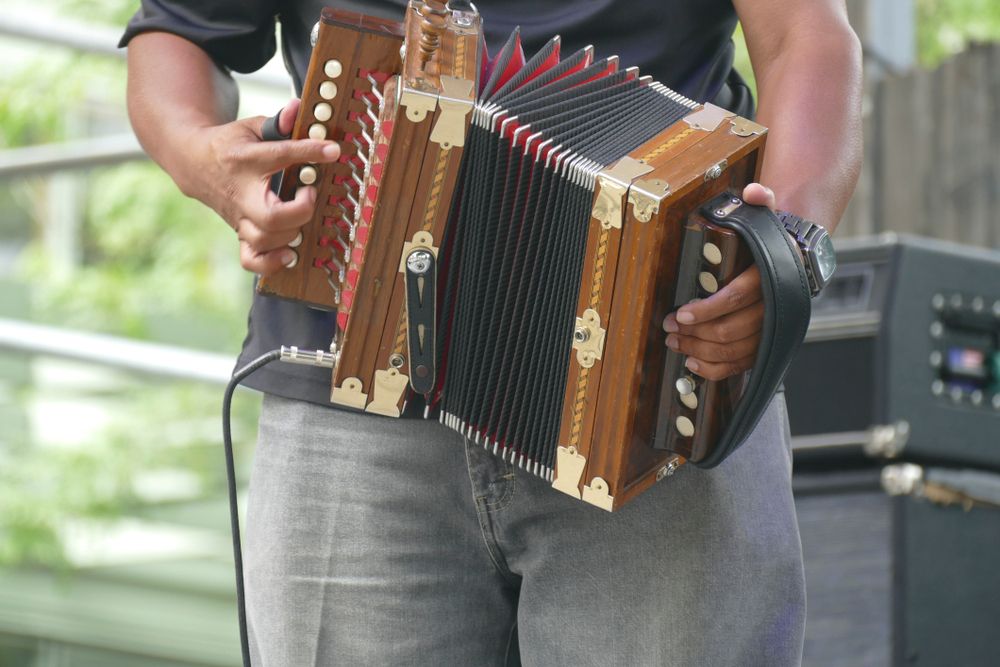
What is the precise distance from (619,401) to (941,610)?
1047 millimetres

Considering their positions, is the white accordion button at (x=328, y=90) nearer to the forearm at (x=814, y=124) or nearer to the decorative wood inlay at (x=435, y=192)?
the decorative wood inlay at (x=435, y=192)

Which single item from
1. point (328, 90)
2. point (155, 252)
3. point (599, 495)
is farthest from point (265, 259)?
point (155, 252)

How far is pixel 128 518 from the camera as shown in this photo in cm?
276

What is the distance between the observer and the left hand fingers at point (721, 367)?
0.78 m

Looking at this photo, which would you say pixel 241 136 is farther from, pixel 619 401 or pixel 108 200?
pixel 108 200

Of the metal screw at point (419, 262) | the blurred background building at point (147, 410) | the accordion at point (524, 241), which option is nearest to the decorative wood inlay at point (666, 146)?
the accordion at point (524, 241)

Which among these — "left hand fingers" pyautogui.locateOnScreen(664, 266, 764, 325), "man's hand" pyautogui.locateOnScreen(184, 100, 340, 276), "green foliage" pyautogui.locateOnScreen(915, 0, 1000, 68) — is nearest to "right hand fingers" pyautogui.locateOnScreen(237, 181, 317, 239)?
"man's hand" pyautogui.locateOnScreen(184, 100, 340, 276)

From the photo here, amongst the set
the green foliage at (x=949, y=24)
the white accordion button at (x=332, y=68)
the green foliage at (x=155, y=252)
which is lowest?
the green foliage at (x=155, y=252)

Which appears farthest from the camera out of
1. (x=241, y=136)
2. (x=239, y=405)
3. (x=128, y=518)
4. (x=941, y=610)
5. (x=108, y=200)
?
(x=108, y=200)

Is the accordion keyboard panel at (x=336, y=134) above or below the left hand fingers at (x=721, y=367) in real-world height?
above

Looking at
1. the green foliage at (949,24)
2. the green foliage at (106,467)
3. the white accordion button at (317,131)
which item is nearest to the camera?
the white accordion button at (317,131)

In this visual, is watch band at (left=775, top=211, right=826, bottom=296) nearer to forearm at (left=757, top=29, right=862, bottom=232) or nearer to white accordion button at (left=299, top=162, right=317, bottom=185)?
forearm at (left=757, top=29, right=862, bottom=232)

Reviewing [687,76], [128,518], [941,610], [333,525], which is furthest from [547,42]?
[128,518]

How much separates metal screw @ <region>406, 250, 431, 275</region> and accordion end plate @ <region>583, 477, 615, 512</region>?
26cm
